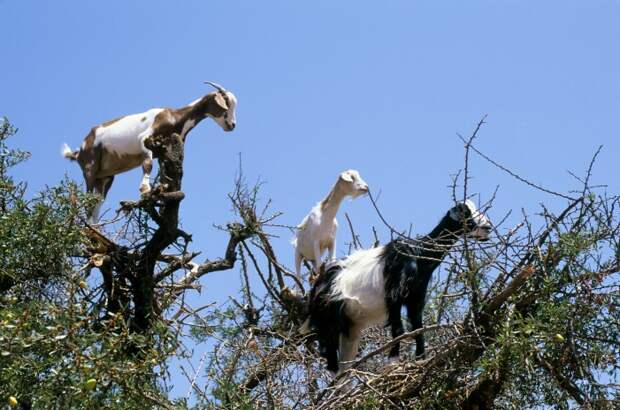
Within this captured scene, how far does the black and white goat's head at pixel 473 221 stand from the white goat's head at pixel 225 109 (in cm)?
212

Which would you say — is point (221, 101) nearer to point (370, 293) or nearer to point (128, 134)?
point (128, 134)

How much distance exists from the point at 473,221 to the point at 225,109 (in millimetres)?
2440

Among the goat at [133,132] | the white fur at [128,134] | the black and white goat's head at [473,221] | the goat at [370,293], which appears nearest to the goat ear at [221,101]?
the goat at [133,132]

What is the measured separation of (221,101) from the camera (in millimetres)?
9055

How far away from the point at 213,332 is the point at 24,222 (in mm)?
1396

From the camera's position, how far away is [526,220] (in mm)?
6246

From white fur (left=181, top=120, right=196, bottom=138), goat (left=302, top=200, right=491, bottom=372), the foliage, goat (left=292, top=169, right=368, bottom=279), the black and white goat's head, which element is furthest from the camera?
goat (left=292, top=169, right=368, bottom=279)

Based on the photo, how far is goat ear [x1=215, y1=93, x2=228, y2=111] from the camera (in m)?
9.02

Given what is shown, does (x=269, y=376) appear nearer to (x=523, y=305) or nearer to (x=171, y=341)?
(x=171, y=341)

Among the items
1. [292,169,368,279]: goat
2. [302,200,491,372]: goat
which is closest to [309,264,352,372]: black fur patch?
[302,200,491,372]: goat

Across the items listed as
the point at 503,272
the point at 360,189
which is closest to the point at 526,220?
the point at 503,272

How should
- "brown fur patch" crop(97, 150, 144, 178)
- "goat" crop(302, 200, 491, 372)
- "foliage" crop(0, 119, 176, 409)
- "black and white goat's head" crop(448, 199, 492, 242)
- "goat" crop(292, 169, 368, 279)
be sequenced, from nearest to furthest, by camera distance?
1. "foliage" crop(0, 119, 176, 409)
2. "black and white goat's head" crop(448, 199, 492, 242)
3. "goat" crop(302, 200, 491, 372)
4. "brown fur patch" crop(97, 150, 144, 178)
5. "goat" crop(292, 169, 368, 279)

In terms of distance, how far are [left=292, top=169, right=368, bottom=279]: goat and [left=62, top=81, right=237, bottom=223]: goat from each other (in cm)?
110

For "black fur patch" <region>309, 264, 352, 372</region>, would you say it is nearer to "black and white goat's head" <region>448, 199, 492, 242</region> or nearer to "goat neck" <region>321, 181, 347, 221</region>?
"black and white goat's head" <region>448, 199, 492, 242</region>
